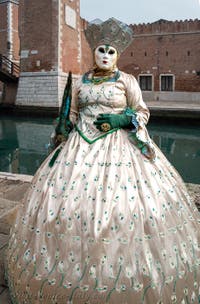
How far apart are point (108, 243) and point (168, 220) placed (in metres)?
0.31

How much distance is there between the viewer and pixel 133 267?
4.21ft

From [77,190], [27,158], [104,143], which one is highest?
[104,143]

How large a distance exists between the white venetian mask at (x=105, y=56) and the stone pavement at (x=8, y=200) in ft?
4.61

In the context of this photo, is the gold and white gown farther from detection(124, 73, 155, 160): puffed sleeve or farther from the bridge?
the bridge

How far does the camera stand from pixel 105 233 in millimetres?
1309

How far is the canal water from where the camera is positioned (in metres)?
6.33

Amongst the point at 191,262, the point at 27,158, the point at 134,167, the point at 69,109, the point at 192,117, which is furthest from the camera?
the point at 192,117

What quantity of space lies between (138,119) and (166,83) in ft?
63.5

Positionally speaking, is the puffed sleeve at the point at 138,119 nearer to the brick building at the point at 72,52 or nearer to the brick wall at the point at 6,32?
the brick building at the point at 72,52

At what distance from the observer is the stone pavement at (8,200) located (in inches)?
70.7

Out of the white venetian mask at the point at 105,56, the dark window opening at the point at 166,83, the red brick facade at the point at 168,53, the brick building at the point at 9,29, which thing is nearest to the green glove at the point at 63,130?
the white venetian mask at the point at 105,56

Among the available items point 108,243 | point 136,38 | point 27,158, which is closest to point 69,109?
point 108,243

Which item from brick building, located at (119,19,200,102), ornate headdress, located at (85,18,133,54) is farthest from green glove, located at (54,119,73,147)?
brick building, located at (119,19,200,102)

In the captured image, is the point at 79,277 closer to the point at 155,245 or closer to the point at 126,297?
the point at 126,297
